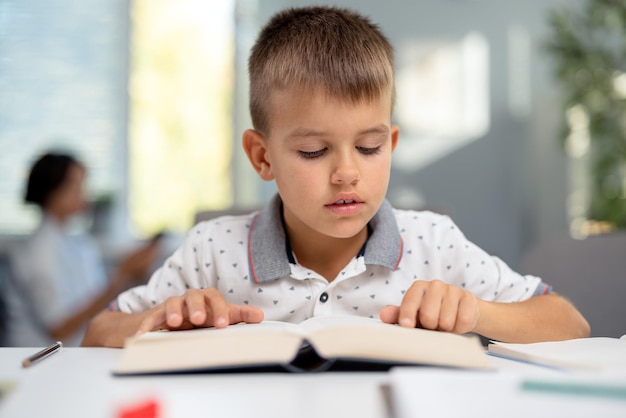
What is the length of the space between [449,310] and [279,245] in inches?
14.6

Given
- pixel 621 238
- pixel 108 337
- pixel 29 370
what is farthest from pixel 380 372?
pixel 621 238

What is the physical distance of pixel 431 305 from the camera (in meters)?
0.67

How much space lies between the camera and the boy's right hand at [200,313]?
0.69 m

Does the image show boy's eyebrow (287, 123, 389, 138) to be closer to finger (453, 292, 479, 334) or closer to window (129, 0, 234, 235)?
finger (453, 292, 479, 334)

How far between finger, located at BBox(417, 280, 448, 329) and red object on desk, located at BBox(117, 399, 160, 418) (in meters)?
0.32

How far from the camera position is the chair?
1134mm

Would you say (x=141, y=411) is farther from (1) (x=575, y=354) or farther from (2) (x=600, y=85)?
(2) (x=600, y=85)

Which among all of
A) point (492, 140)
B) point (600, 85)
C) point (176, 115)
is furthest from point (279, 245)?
point (176, 115)

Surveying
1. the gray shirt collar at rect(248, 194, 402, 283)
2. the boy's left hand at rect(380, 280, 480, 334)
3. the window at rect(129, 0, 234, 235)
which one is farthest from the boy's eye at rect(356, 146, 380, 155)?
the window at rect(129, 0, 234, 235)

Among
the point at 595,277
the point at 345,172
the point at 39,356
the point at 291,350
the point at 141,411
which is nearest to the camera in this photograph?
the point at 141,411

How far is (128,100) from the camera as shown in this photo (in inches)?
140

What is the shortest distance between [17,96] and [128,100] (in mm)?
594

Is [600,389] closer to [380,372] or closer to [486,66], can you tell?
[380,372]

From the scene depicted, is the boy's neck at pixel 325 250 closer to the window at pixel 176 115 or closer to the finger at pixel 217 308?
the finger at pixel 217 308
